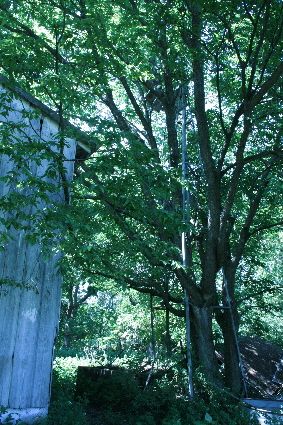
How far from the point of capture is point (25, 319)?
621 centimetres

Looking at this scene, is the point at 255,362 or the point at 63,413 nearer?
the point at 63,413

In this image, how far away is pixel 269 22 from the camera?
7.79 meters

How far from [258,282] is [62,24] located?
352 inches

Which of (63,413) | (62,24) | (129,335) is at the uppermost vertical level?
(62,24)

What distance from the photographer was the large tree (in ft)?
20.6

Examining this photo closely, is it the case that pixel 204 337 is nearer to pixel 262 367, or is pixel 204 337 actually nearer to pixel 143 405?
pixel 143 405

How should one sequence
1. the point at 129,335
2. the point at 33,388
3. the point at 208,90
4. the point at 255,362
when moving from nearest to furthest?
the point at 33,388, the point at 208,90, the point at 255,362, the point at 129,335

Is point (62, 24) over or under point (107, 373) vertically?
over

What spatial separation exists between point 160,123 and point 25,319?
8539 mm

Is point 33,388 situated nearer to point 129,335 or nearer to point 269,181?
point 269,181

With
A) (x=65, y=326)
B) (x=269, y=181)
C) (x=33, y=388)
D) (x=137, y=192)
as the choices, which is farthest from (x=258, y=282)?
(x=65, y=326)

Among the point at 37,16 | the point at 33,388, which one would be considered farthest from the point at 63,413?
the point at 37,16

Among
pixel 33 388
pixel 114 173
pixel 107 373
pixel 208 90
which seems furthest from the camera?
pixel 208 90

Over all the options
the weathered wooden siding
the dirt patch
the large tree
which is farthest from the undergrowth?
the dirt patch
